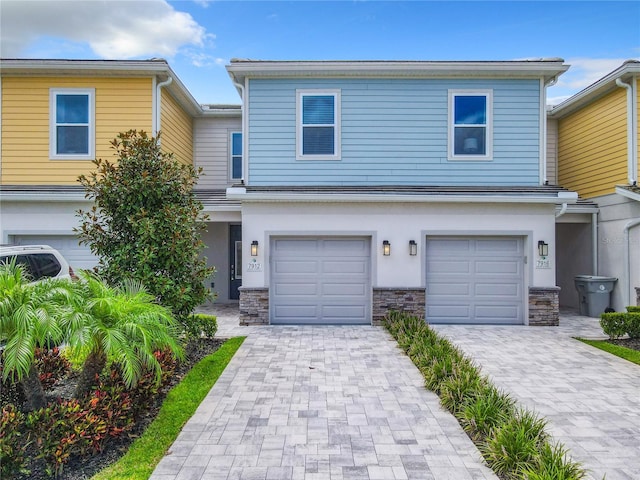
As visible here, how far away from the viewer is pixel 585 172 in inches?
452

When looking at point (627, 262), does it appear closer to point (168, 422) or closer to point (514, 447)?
point (514, 447)

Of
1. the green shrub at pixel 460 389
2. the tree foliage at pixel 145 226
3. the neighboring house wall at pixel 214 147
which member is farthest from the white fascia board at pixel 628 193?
the neighboring house wall at pixel 214 147

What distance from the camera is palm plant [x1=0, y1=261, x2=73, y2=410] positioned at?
10.8 feet

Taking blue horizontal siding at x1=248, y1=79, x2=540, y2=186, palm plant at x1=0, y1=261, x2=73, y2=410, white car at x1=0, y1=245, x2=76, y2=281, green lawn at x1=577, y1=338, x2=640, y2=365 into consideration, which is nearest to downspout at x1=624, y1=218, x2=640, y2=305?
blue horizontal siding at x1=248, y1=79, x2=540, y2=186

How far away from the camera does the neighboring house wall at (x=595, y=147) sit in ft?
33.5

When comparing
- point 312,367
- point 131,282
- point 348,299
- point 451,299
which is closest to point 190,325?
point 131,282

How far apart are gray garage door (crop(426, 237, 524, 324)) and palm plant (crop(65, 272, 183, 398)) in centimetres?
688

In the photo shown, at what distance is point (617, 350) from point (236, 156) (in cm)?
1101

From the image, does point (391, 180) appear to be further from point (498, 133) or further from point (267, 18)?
point (267, 18)

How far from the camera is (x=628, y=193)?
31.0 ft

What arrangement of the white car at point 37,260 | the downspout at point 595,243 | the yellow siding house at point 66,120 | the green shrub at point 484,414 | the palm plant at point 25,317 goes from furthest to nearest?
the downspout at point 595,243 < the yellow siding house at point 66,120 < the white car at point 37,260 < the green shrub at point 484,414 < the palm plant at point 25,317

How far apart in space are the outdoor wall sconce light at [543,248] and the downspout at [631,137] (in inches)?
119

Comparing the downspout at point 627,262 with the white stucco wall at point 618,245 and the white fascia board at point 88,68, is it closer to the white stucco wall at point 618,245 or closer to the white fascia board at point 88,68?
the white stucco wall at point 618,245

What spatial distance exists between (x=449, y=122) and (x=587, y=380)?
655cm
